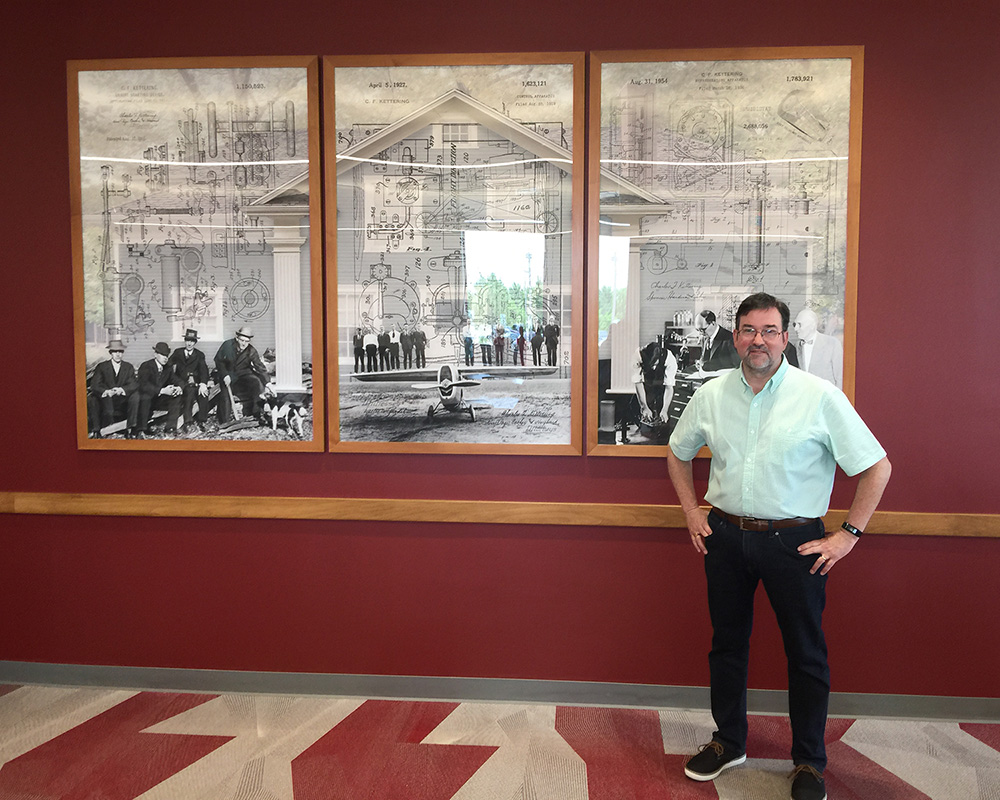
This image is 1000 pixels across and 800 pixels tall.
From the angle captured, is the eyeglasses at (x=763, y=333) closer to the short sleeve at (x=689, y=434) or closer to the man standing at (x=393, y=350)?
the short sleeve at (x=689, y=434)

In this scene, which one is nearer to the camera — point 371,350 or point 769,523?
point 769,523

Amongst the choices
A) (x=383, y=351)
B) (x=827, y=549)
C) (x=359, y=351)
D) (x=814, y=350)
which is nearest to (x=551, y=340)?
(x=383, y=351)

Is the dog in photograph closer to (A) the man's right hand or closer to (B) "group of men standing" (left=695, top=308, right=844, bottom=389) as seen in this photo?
(A) the man's right hand

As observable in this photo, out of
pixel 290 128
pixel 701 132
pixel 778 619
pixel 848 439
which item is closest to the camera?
pixel 848 439

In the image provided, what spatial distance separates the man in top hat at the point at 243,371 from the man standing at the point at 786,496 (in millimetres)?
1904

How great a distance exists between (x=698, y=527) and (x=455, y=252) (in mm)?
1496

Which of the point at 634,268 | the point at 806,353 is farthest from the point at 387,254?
the point at 806,353

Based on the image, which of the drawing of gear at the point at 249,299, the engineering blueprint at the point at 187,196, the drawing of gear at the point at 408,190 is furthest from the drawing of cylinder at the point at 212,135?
Result: the drawing of gear at the point at 408,190

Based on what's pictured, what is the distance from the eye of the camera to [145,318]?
10.0 ft

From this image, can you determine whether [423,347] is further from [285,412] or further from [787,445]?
[787,445]

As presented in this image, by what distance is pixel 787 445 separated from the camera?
236 centimetres

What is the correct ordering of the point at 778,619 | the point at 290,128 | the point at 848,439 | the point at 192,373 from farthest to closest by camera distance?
the point at 192,373, the point at 290,128, the point at 778,619, the point at 848,439

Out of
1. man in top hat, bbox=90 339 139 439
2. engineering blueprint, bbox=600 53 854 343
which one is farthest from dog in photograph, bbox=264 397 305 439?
engineering blueprint, bbox=600 53 854 343

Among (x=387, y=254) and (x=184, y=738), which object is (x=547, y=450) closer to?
(x=387, y=254)
